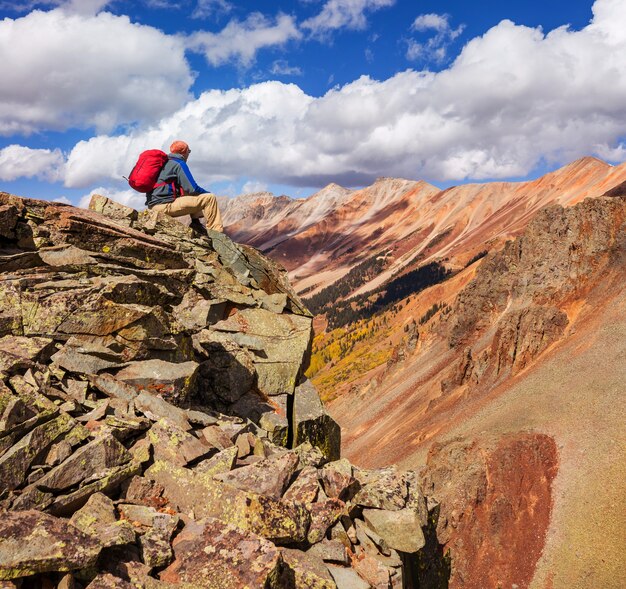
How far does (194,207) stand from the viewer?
55.4 feet

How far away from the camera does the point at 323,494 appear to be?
361 inches

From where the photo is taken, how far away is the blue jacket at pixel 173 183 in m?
15.7

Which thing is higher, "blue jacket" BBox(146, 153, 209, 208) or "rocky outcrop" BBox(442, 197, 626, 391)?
"blue jacket" BBox(146, 153, 209, 208)

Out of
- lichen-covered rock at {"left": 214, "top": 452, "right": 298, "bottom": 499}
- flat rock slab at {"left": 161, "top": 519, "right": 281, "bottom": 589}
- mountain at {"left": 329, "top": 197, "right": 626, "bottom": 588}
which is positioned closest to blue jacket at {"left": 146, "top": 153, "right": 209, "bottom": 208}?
lichen-covered rock at {"left": 214, "top": 452, "right": 298, "bottom": 499}

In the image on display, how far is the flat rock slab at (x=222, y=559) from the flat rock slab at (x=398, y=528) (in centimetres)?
309

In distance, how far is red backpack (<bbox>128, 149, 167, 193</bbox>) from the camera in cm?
1519

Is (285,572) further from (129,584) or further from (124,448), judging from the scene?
(124,448)

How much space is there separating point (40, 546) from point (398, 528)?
6.30 m

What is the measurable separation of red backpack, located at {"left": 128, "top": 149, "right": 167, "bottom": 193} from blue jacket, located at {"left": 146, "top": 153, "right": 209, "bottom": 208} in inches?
9.7

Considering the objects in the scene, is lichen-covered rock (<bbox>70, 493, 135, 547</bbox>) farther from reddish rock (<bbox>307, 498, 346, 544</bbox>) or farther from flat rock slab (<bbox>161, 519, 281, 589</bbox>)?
reddish rock (<bbox>307, 498, 346, 544</bbox>)

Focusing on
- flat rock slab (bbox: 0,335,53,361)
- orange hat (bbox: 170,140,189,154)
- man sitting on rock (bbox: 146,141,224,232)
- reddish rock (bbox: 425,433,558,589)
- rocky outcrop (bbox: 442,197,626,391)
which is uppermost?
orange hat (bbox: 170,140,189,154)

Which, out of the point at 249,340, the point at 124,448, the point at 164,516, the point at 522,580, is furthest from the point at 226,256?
the point at 522,580

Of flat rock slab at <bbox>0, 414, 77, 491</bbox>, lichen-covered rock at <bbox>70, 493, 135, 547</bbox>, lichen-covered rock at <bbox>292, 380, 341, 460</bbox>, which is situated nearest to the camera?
lichen-covered rock at <bbox>70, 493, 135, 547</bbox>

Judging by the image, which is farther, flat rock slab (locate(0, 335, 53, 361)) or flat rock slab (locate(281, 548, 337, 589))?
flat rock slab (locate(0, 335, 53, 361))
